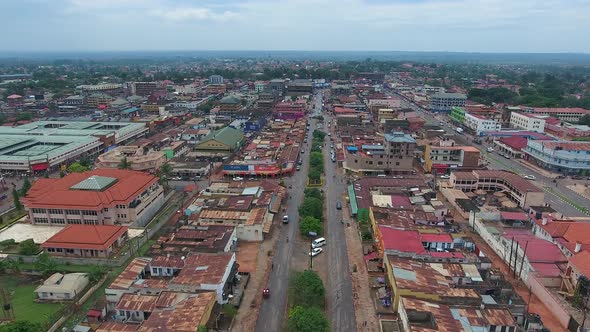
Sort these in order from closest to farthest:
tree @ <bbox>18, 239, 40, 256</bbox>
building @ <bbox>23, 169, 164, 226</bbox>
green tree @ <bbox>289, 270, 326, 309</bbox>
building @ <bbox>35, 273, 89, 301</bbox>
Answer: green tree @ <bbox>289, 270, 326, 309</bbox> < building @ <bbox>35, 273, 89, 301</bbox> < tree @ <bbox>18, 239, 40, 256</bbox> < building @ <bbox>23, 169, 164, 226</bbox>

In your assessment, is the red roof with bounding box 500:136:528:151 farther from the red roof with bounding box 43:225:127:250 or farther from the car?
the red roof with bounding box 43:225:127:250

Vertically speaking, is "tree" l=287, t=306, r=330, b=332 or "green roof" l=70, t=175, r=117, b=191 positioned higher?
"green roof" l=70, t=175, r=117, b=191

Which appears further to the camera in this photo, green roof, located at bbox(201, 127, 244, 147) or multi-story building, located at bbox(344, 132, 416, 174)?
green roof, located at bbox(201, 127, 244, 147)

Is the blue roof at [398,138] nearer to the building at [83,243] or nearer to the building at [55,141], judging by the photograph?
the building at [83,243]

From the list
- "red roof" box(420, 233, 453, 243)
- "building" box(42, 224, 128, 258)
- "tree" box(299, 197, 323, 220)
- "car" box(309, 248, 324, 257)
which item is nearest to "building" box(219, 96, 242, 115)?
"tree" box(299, 197, 323, 220)

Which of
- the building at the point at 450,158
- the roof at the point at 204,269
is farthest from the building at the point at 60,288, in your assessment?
the building at the point at 450,158

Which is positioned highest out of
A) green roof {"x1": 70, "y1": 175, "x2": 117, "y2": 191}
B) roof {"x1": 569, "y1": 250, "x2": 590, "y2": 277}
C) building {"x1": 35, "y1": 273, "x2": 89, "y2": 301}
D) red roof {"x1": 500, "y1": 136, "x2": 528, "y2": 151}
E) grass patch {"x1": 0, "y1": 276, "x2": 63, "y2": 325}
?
green roof {"x1": 70, "y1": 175, "x2": 117, "y2": 191}

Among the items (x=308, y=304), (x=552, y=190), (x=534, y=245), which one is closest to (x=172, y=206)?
(x=308, y=304)

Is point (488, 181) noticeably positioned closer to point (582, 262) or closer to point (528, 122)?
point (582, 262)

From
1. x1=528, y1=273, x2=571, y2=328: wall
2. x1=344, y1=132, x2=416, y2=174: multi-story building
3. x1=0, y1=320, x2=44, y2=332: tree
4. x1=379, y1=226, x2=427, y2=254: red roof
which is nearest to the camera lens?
x1=0, y1=320, x2=44, y2=332: tree

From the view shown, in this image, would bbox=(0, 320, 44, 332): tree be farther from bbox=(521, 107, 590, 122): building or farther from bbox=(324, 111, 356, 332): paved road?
bbox=(521, 107, 590, 122): building
